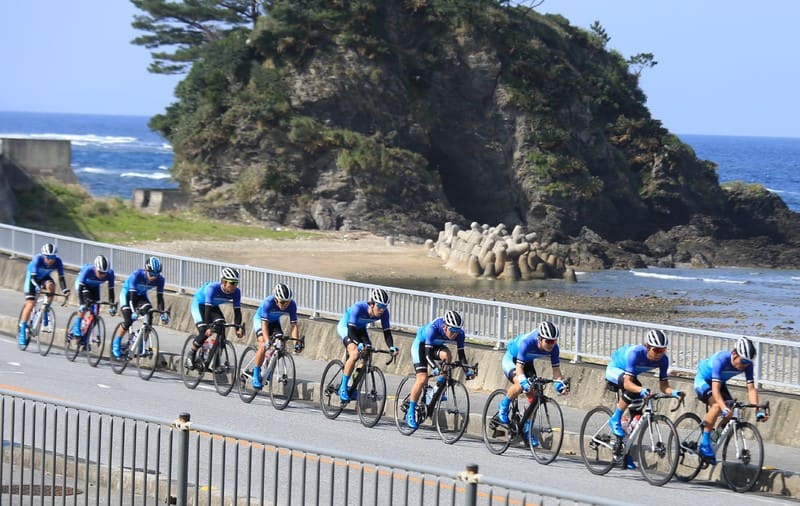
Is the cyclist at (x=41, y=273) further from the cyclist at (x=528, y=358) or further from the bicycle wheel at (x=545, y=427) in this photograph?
the bicycle wheel at (x=545, y=427)

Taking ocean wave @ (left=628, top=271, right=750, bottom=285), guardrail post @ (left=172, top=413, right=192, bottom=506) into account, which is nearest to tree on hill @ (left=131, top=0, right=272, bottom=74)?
ocean wave @ (left=628, top=271, right=750, bottom=285)

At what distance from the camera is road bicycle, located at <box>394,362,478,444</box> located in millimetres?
15961

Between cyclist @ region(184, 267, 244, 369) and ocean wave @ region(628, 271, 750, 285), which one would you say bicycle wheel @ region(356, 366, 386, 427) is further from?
ocean wave @ region(628, 271, 750, 285)

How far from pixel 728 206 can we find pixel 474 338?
69.5 metres

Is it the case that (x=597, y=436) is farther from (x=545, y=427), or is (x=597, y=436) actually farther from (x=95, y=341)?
(x=95, y=341)

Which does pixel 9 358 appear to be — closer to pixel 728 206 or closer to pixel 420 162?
pixel 420 162

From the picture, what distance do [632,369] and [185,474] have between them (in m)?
6.44

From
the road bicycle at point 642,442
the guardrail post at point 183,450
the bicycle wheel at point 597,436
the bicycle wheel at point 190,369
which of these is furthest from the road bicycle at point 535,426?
the guardrail post at point 183,450

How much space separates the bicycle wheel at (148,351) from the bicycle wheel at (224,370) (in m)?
1.51

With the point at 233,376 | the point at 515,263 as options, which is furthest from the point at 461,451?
the point at 515,263

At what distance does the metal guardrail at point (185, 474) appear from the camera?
873cm

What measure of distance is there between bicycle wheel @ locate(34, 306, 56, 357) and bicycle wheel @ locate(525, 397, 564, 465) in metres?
10.2

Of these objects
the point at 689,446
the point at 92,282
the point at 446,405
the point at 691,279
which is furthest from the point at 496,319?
the point at 691,279

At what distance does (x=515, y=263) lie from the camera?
2308 inches
